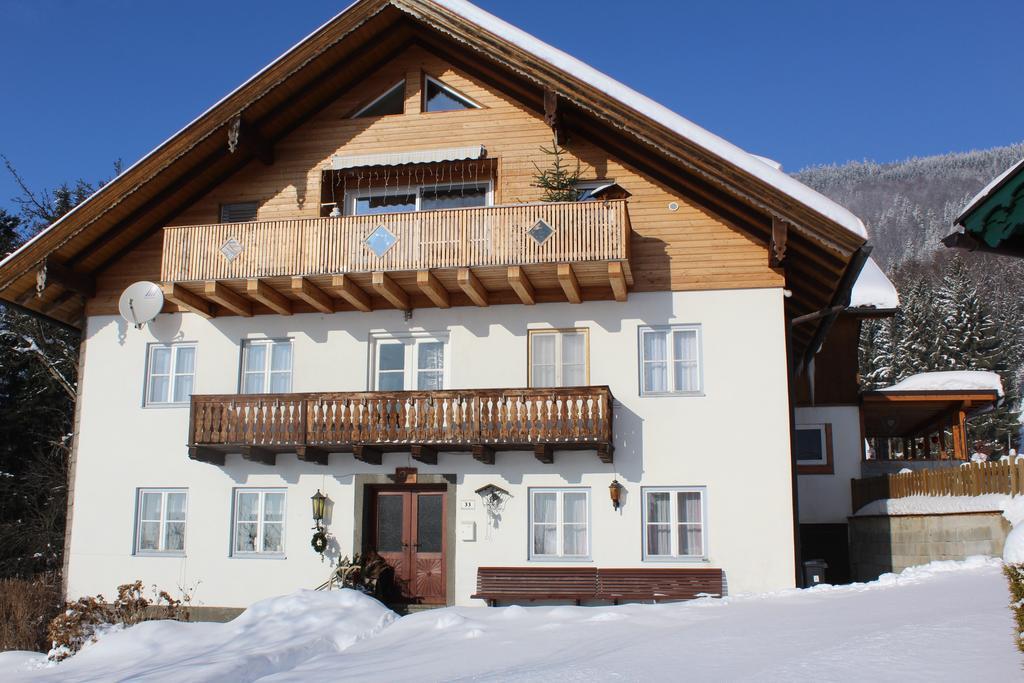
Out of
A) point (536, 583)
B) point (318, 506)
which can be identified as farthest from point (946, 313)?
point (318, 506)

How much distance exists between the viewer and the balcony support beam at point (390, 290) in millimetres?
18188

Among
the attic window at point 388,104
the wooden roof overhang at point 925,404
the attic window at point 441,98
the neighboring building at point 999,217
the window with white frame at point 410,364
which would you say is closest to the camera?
the neighboring building at point 999,217

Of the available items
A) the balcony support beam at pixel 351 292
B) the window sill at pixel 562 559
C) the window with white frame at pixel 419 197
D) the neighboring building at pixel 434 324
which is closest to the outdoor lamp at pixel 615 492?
the neighboring building at pixel 434 324

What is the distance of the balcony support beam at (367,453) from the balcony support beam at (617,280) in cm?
538

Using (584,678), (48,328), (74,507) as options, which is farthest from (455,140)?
(48,328)

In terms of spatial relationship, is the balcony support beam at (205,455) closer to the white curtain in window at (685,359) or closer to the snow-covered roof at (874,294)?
the white curtain in window at (685,359)

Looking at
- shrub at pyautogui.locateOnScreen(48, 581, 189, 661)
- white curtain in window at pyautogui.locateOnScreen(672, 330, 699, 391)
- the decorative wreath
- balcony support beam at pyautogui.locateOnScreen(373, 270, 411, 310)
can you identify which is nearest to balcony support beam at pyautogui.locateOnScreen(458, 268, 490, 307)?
balcony support beam at pyautogui.locateOnScreen(373, 270, 411, 310)

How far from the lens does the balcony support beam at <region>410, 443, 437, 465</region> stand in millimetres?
17953

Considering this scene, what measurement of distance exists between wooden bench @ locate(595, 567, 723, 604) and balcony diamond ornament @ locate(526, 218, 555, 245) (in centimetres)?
612

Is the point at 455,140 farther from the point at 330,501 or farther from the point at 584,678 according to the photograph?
the point at 584,678

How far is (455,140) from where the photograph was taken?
19.9m

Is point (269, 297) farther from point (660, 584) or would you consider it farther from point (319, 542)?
point (660, 584)

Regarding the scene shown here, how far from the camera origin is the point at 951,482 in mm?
16516

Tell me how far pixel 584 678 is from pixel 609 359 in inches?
403
